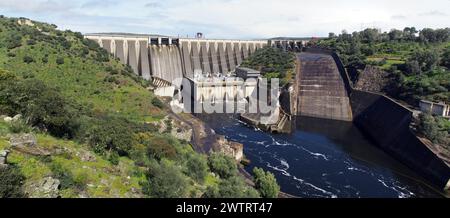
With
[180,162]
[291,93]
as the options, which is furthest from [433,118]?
[180,162]

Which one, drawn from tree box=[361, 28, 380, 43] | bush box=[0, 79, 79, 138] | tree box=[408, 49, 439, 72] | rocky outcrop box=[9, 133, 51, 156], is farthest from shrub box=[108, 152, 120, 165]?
tree box=[361, 28, 380, 43]

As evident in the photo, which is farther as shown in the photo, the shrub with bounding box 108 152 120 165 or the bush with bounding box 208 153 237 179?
the bush with bounding box 208 153 237 179

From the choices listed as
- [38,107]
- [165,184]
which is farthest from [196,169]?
[38,107]

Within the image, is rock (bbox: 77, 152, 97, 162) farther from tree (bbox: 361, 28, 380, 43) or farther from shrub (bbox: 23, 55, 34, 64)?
tree (bbox: 361, 28, 380, 43)

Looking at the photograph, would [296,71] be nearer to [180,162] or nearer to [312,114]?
[312,114]

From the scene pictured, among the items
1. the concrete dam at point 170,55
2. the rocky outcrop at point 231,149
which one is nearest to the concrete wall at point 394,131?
the rocky outcrop at point 231,149

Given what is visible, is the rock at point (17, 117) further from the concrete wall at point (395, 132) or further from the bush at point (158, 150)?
the concrete wall at point (395, 132)
